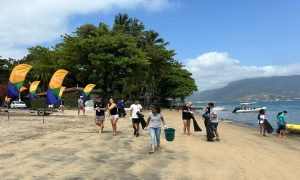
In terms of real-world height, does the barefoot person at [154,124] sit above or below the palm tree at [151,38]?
below

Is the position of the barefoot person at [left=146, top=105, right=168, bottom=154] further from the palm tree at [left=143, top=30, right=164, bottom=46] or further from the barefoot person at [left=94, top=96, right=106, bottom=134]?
the palm tree at [left=143, top=30, right=164, bottom=46]

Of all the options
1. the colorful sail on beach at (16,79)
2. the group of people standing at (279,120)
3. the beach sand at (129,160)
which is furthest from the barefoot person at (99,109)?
the group of people standing at (279,120)

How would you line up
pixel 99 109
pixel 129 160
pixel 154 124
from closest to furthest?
1. pixel 129 160
2. pixel 154 124
3. pixel 99 109

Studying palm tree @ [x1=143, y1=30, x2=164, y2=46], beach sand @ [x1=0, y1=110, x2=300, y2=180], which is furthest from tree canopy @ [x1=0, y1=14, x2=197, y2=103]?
beach sand @ [x1=0, y1=110, x2=300, y2=180]

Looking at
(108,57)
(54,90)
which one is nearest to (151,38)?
(108,57)

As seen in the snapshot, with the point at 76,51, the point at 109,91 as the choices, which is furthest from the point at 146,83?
the point at 76,51

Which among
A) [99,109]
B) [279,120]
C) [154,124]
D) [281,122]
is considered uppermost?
[99,109]

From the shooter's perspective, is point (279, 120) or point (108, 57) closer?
point (279, 120)

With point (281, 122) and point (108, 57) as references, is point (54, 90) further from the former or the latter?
point (108, 57)

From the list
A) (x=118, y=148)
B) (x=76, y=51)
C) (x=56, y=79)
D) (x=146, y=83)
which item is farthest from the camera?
(x=146, y=83)

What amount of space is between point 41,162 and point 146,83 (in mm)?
63661

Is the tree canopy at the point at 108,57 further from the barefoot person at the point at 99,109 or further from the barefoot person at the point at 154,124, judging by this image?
the barefoot person at the point at 154,124

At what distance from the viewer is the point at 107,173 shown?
8.98m

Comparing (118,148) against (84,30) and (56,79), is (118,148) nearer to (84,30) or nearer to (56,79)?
(56,79)
